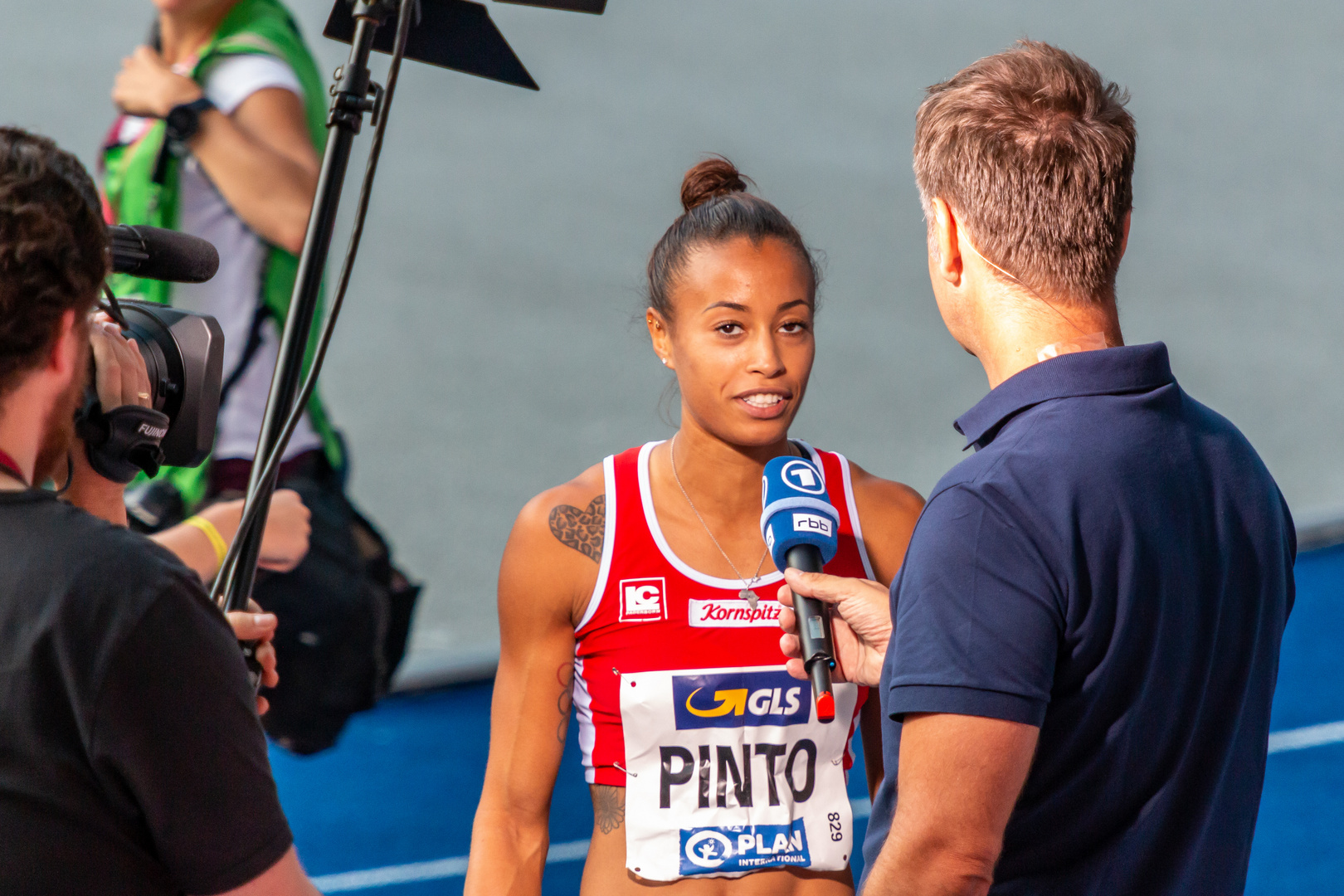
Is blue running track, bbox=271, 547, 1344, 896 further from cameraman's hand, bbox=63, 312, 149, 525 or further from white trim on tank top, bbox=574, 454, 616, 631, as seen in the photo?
cameraman's hand, bbox=63, 312, 149, 525

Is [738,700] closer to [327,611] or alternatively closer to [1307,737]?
[327,611]

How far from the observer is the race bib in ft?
6.04

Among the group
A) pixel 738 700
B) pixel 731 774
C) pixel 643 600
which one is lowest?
pixel 731 774

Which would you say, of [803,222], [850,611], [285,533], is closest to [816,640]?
[850,611]

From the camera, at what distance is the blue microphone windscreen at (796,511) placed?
158 centimetres

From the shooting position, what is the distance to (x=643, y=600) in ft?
6.37

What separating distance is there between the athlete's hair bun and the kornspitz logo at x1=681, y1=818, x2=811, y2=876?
3.58 ft

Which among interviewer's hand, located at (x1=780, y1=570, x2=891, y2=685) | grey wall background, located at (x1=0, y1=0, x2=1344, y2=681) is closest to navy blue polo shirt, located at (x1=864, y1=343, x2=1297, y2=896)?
interviewer's hand, located at (x1=780, y1=570, x2=891, y2=685)

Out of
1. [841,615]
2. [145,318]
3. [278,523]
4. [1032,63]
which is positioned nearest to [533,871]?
[841,615]

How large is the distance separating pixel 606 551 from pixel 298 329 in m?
0.86

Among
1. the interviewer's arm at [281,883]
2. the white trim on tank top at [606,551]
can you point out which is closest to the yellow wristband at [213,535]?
the white trim on tank top at [606,551]

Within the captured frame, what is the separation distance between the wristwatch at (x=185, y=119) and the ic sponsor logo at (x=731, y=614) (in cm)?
175

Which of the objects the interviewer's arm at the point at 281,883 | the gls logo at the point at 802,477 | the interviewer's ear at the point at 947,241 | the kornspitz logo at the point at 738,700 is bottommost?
the kornspitz logo at the point at 738,700

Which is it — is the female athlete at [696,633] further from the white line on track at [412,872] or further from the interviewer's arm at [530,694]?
the white line on track at [412,872]
